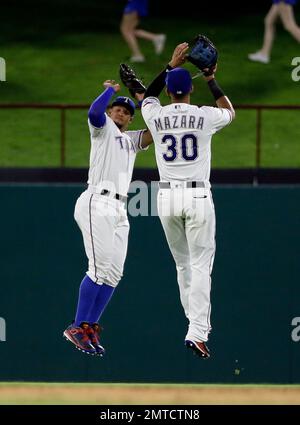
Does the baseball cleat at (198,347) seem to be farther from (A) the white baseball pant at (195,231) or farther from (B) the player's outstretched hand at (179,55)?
(B) the player's outstretched hand at (179,55)

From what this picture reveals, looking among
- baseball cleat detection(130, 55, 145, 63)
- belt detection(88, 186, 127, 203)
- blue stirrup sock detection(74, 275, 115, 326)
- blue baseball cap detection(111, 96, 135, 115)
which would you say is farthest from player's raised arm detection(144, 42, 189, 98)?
baseball cleat detection(130, 55, 145, 63)

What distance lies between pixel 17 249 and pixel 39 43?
8.58 meters

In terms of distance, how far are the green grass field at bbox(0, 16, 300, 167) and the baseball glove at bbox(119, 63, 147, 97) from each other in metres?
7.57

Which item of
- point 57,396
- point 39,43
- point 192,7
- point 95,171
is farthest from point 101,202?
point 192,7

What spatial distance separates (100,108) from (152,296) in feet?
19.7

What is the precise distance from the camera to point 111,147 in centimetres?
1452

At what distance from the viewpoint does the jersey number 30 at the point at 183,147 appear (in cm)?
1395

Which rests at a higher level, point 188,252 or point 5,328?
point 188,252

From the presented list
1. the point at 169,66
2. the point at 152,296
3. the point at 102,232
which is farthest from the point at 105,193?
the point at 152,296

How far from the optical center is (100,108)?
46.5 feet

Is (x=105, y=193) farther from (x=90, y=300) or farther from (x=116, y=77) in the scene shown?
(x=116, y=77)

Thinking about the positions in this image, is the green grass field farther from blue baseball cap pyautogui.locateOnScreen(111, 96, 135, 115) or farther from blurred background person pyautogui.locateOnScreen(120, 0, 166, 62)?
blue baseball cap pyautogui.locateOnScreen(111, 96, 135, 115)

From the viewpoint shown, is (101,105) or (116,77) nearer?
(101,105)
